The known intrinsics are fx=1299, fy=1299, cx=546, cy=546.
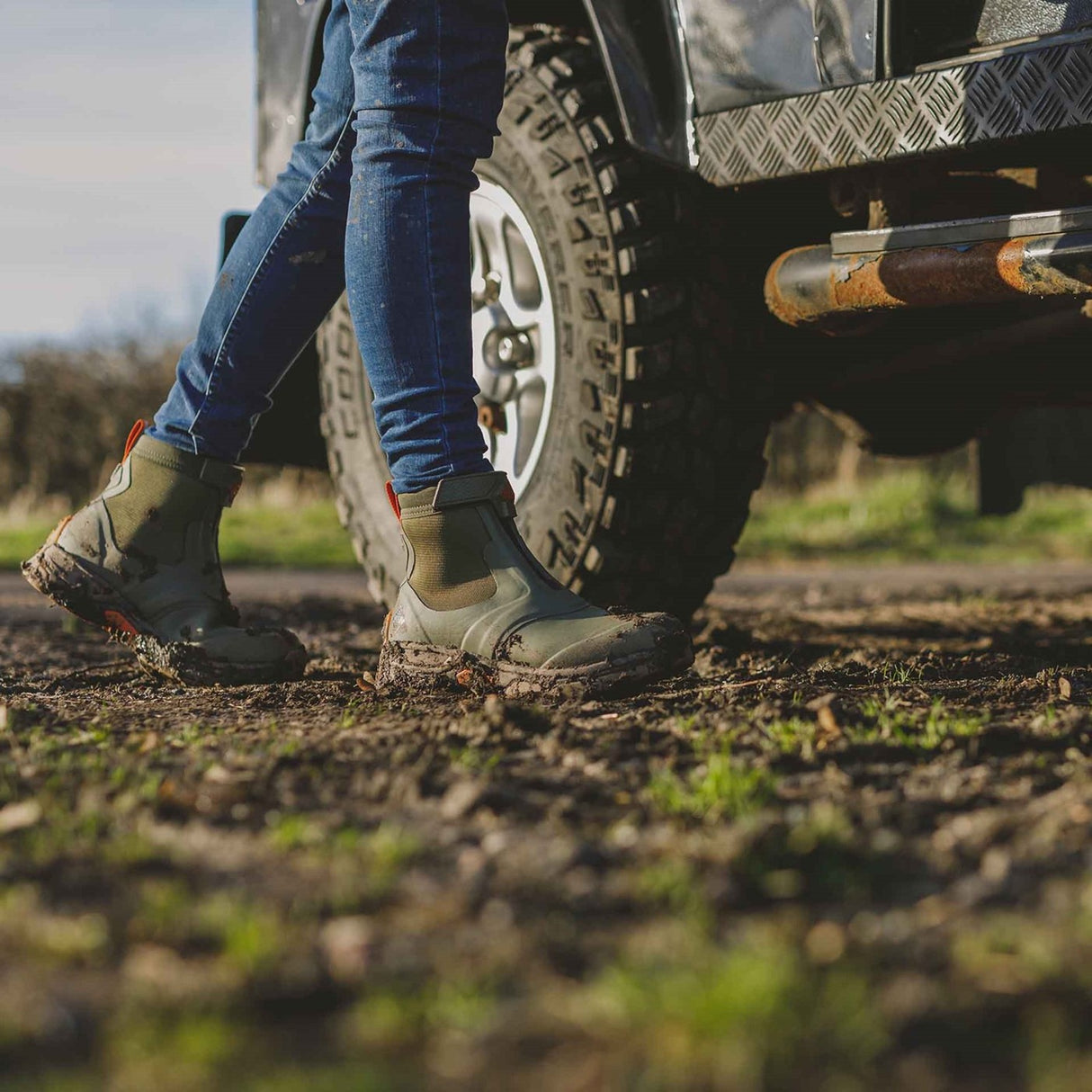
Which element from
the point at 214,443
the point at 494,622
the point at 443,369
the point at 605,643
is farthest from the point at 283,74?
the point at 605,643

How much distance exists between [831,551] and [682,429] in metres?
6.37

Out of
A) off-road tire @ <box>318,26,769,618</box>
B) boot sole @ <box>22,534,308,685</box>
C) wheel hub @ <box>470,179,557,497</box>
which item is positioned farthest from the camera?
wheel hub @ <box>470,179,557,497</box>

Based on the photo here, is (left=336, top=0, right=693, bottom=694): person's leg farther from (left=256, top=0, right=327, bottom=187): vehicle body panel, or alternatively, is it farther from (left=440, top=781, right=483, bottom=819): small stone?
(left=256, top=0, right=327, bottom=187): vehicle body panel

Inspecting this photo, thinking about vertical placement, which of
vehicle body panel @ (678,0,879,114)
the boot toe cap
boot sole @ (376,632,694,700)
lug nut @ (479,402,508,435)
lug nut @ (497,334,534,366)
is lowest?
boot sole @ (376,632,694,700)

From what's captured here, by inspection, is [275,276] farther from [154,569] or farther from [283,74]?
[283,74]

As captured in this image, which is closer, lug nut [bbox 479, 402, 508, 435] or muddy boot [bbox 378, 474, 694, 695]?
muddy boot [bbox 378, 474, 694, 695]

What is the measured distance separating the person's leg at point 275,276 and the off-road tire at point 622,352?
470 mm

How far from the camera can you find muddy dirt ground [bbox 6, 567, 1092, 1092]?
875 millimetres

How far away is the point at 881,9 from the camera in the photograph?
219 cm

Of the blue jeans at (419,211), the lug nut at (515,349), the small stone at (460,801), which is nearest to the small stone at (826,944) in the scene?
the small stone at (460,801)

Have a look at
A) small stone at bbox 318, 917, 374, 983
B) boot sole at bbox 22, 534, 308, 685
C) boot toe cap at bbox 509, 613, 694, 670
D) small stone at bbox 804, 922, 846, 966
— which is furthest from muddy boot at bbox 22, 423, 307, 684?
small stone at bbox 804, 922, 846, 966

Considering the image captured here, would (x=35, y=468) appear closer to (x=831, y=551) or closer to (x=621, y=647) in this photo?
(x=831, y=551)

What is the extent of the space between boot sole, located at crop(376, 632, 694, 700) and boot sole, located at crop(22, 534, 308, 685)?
31cm

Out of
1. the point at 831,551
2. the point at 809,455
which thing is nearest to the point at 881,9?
the point at 831,551
